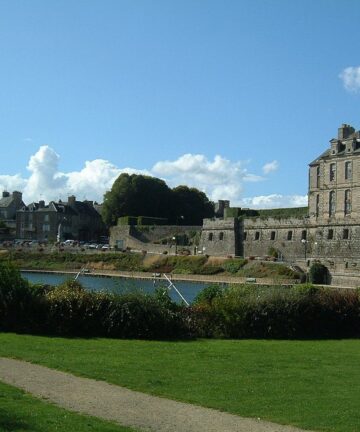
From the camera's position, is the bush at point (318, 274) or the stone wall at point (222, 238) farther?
the stone wall at point (222, 238)

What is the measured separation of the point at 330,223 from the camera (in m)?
68.6

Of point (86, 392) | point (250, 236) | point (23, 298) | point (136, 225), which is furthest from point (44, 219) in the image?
point (86, 392)

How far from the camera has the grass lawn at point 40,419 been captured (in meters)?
8.82

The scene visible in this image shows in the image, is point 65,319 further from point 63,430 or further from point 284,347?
point 63,430

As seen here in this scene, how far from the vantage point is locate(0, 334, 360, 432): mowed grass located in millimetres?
11102

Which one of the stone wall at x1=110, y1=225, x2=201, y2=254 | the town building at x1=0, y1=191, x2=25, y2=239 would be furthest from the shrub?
the town building at x1=0, y1=191, x2=25, y2=239

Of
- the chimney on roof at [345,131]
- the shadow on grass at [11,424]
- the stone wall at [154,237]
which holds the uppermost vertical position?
the chimney on roof at [345,131]

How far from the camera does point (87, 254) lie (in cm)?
8912

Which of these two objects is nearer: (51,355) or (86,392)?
(86,392)

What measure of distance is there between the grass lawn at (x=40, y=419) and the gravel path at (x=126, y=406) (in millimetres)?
409

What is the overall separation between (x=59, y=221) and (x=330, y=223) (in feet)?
205

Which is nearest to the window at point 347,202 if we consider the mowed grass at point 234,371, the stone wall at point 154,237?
the stone wall at point 154,237

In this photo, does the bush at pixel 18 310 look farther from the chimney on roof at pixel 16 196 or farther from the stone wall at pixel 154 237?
the chimney on roof at pixel 16 196

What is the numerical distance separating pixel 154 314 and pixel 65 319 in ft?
8.82
